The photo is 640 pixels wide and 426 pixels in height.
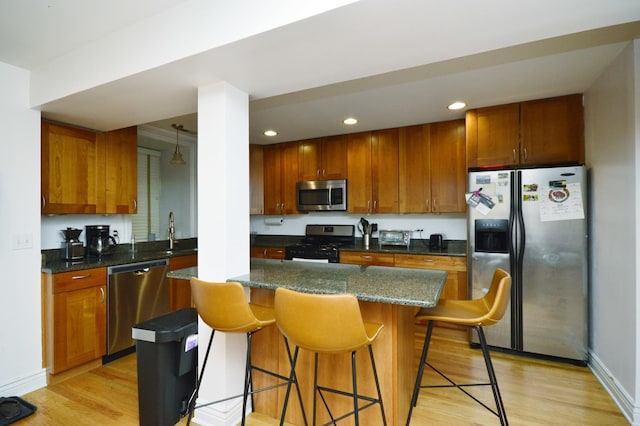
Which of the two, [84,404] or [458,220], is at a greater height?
[458,220]

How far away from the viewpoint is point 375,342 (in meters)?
1.74

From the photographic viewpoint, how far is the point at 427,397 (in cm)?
221

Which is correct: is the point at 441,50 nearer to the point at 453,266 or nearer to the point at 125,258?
the point at 453,266

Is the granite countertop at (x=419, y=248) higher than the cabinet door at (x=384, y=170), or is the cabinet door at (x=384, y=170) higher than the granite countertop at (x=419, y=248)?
the cabinet door at (x=384, y=170)

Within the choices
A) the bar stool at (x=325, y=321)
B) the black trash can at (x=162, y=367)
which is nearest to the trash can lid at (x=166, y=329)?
the black trash can at (x=162, y=367)

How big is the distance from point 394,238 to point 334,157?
1.29 m

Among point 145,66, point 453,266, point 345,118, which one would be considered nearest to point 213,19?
point 145,66

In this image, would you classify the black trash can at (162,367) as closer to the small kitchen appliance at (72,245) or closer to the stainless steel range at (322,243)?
the small kitchen appliance at (72,245)

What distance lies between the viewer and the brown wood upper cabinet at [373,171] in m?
3.81

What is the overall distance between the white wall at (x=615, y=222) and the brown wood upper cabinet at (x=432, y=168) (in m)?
1.10

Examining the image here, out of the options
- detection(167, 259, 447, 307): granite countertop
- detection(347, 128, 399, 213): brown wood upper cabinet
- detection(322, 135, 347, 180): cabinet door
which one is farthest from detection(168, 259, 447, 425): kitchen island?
detection(322, 135, 347, 180): cabinet door

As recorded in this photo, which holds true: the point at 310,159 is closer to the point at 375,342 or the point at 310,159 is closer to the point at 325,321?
the point at 375,342

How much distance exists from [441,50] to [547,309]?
2.40 m

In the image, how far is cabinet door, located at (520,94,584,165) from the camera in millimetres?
2744
